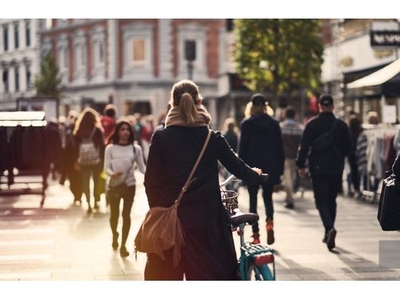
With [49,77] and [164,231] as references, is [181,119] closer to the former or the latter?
[164,231]

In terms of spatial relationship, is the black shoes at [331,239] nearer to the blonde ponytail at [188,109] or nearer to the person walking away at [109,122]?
the blonde ponytail at [188,109]

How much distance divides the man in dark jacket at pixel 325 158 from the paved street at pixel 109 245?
53cm

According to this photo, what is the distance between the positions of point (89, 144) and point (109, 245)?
3799 mm

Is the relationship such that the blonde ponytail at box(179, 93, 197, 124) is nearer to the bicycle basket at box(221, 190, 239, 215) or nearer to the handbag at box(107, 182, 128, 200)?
the bicycle basket at box(221, 190, 239, 215)

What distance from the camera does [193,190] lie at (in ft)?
23.4

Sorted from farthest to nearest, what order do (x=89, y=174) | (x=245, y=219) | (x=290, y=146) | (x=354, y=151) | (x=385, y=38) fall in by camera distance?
(x=354, y=151) < (x=290, y=146) < (x=385, y=38) < (x=89, y=174) < (x=245, y=219)

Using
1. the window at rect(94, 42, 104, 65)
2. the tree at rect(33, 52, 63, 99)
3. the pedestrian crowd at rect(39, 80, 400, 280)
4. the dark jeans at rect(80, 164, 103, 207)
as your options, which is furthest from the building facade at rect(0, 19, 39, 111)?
the window at rect(94, 42, 104, 65)

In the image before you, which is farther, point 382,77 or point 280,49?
point 280,49

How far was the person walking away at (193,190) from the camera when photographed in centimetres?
708

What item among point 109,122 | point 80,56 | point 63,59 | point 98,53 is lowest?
point 109,122

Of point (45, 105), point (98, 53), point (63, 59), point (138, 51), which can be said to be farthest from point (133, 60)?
point (45, 105)

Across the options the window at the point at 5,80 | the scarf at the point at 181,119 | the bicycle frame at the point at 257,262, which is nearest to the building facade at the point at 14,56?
the window at the point at 5,80

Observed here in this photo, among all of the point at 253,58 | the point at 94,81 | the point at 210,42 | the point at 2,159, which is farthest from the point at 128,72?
the point at 2,159
